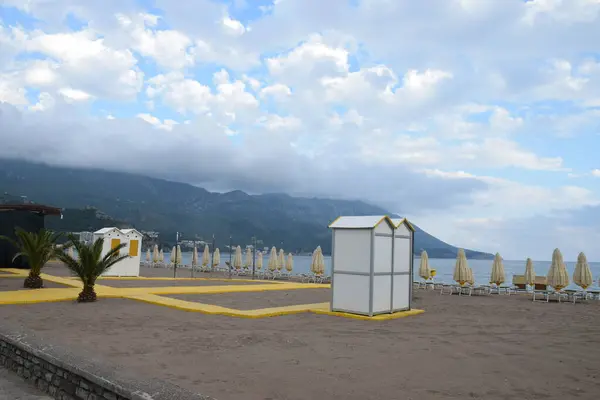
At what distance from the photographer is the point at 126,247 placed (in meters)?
23.3

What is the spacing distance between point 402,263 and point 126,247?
15900mm

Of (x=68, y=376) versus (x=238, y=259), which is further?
(x=238, y=259)

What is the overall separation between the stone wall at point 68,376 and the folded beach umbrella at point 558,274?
16.0 metres

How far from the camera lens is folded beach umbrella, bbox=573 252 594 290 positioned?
16.6 metres

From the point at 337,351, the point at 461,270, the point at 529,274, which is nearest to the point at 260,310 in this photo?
the point at 337,351

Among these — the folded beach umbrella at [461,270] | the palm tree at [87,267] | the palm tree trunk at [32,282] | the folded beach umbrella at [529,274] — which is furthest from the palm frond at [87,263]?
the folded beach umbrella at [529,274]

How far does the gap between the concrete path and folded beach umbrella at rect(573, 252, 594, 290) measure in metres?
17.0

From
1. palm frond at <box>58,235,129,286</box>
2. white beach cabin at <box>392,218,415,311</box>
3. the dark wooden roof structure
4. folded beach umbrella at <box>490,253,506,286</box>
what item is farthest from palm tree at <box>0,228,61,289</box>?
folded beach umbrella at <box>490,253,506,286</box>

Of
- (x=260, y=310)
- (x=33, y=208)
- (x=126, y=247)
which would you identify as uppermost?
(x=33, y=208)

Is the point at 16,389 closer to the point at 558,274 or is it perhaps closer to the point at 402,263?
the point at 402,263

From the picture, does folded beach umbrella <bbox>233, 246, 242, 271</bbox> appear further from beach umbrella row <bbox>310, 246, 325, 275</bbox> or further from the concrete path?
the concrete path

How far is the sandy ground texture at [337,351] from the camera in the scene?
536cm

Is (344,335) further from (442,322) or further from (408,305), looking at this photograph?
(408,305)

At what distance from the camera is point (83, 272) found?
1259 cm
